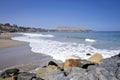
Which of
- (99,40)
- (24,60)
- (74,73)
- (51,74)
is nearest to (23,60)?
(24,60)

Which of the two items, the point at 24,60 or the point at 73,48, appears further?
the point at 73,48

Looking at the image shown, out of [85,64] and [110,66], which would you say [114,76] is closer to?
[110,66]

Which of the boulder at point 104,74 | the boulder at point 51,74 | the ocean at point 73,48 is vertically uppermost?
the boulder at point 104,74

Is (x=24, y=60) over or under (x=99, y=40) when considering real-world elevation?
over

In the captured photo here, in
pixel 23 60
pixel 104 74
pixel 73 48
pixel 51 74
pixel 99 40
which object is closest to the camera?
pixel 104 74

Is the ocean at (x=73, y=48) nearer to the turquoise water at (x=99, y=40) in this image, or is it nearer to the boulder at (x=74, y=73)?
the turquoise water at (x=99, y=40)

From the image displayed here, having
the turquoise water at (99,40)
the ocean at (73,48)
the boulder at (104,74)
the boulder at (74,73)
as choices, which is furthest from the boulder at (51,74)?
the turquoise water at (99,40)

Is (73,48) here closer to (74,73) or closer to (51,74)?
(74,73)

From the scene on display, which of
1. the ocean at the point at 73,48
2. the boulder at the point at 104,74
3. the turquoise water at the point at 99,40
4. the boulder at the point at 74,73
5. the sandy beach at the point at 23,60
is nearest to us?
the boulder at the point at 104,74

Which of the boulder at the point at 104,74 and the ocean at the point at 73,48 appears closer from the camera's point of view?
the boulder at the point at 104,74

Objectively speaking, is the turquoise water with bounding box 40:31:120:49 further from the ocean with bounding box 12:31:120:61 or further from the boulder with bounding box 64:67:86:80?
the boulder with bounding box 64:67:86:80

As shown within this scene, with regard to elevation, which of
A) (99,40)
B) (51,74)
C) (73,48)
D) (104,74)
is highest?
(104,74)

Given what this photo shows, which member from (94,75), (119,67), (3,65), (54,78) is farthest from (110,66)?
(3,65)

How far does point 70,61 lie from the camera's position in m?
8.02
